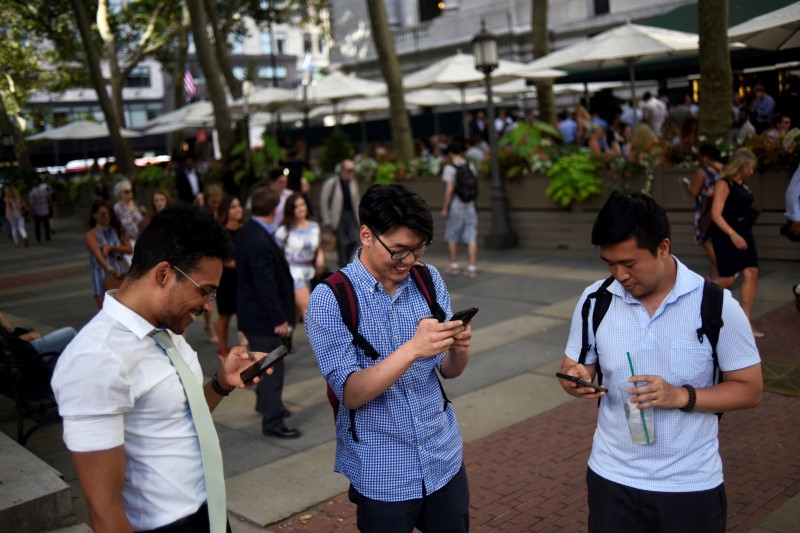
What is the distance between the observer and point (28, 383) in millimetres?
6207

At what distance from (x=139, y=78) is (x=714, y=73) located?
65.8m

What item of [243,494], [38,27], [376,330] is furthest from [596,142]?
[38,27]

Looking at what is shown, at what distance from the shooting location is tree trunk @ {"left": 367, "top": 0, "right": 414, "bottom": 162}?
687 inches

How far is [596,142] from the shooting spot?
15.4 metres

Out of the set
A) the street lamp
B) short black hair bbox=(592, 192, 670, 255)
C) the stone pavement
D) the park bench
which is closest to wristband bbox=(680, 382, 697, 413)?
short black hair bbox=(592, 192, 670, 255)

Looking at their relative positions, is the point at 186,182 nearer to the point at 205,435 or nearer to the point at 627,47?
the point at 627,47

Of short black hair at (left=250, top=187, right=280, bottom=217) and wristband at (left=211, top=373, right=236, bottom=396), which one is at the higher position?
short black hair at (left=250, top=187, right=280, bottom=217)

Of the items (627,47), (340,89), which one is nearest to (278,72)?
(340,89)

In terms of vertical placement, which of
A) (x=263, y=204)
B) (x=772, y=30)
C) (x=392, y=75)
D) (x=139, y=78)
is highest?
(x=139, y=78)

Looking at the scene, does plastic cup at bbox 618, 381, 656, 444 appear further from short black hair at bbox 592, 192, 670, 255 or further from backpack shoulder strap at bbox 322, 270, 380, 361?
backpack shoulder strap at bbox 322, 270, 380, 361

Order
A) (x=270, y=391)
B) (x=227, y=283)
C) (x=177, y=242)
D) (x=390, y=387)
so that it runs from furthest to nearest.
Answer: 1. (x=227, y=283)
2. (x=270, y=391)
3. (x=390, y=387)
4. (x=177, y=242)

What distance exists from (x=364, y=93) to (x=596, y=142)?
30.1 ft

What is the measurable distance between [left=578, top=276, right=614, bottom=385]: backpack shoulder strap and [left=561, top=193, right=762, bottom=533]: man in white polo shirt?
80 mm

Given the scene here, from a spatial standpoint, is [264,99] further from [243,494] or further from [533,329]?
[243,494]
